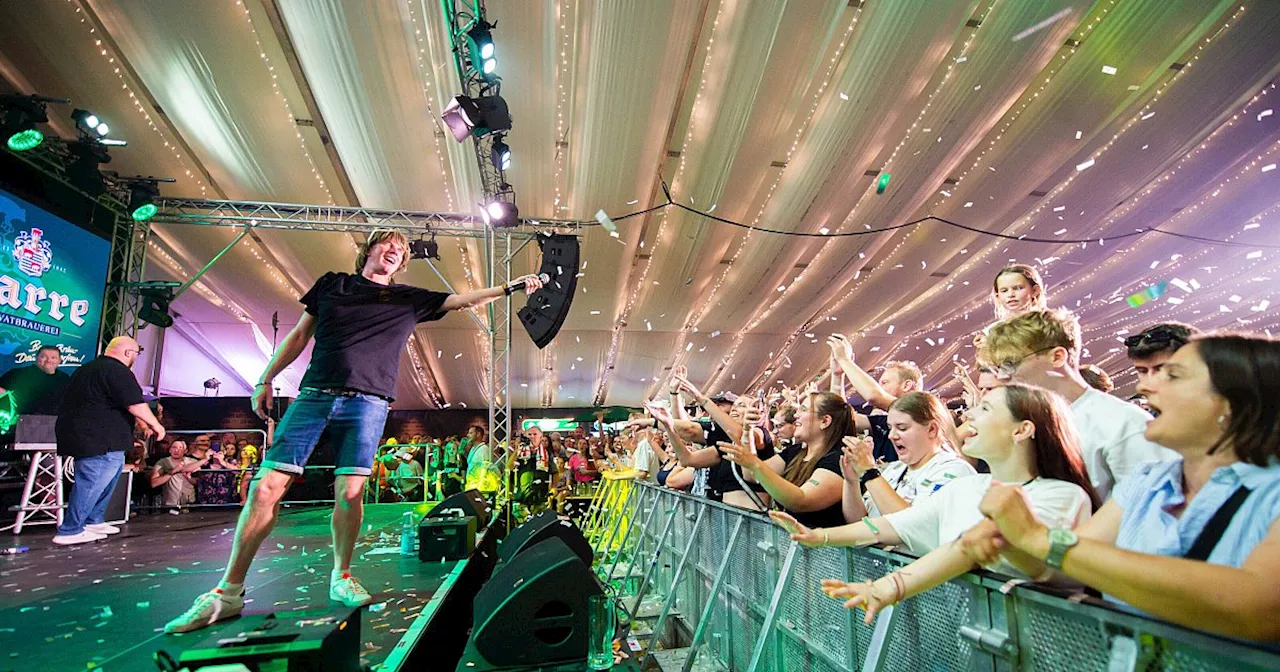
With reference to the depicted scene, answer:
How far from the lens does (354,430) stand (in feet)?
7.54

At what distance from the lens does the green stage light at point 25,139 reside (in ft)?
16.4

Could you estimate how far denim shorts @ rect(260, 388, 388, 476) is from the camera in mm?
2180

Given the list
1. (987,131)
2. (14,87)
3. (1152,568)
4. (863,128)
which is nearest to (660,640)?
(1152,568)

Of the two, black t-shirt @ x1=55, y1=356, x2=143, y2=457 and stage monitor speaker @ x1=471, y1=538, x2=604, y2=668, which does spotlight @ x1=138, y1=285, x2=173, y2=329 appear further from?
stage monitor speaker @ x1=471, y1=538, x2=604, y2=668

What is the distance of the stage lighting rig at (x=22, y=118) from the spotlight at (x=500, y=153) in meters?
3.47

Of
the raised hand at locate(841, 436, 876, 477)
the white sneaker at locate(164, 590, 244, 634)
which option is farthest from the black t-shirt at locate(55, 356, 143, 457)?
the raised hand at locate(841, 436, 876, 477)

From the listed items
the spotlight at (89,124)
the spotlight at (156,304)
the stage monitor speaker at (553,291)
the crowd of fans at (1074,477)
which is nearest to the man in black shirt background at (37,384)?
the spotlight at (156,304)

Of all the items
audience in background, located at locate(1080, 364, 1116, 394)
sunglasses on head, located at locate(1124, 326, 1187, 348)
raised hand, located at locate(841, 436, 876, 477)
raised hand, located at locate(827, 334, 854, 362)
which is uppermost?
raised hand, located at locate(827, 334, 854, 362)

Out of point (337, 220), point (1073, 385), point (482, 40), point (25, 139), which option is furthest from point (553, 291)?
point (1073, 385)

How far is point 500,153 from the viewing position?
223 inches

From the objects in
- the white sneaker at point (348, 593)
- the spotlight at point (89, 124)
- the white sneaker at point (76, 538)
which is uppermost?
the spotlight at point (89, 124)

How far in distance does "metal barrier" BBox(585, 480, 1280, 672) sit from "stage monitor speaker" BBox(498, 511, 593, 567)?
57cm

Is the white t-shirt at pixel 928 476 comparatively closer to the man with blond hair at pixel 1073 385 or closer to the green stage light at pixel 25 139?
the man with blond hair at pixel 1073 385

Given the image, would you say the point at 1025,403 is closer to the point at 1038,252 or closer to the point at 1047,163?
the point at 1047,163
